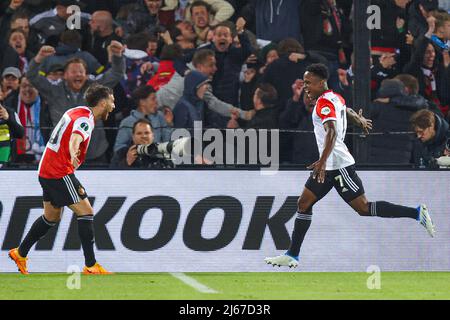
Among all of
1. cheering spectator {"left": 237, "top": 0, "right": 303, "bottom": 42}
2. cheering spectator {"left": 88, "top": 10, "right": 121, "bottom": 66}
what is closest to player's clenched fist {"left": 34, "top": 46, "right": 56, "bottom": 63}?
cheering spectator {"left": 88, "top": 10, "right": 121, "bottom": 66}

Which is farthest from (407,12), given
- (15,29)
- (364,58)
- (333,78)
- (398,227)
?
(15,29)

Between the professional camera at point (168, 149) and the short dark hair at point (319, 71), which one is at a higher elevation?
the short dark hair at point (319, 71)

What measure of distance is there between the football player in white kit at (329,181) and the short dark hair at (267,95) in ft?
8.68

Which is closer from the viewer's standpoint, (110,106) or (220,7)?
(110,106)

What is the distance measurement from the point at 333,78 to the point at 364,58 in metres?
1.91

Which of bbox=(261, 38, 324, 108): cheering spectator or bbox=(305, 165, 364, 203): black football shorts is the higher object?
bbox=(261, 38, 324, 108): cheering spectator

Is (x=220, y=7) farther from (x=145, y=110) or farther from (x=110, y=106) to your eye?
(x=110, y=106)

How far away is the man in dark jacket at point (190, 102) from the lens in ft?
45.0

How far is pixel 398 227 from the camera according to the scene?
12.2 meters

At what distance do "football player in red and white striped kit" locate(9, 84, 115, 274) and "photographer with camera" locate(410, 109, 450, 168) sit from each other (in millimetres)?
3829

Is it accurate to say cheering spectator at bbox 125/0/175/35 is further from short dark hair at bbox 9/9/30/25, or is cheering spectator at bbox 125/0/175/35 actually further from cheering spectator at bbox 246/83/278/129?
cheering spectator at bbox 246/83/278/129

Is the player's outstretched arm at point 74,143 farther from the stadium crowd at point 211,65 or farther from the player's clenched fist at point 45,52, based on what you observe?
the player's clenched fist at point 45,52

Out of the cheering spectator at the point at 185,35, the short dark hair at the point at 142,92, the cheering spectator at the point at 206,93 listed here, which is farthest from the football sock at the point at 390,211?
the cheering spectator at the point at 185,35

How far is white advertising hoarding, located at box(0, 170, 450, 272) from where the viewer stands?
38.8ft
